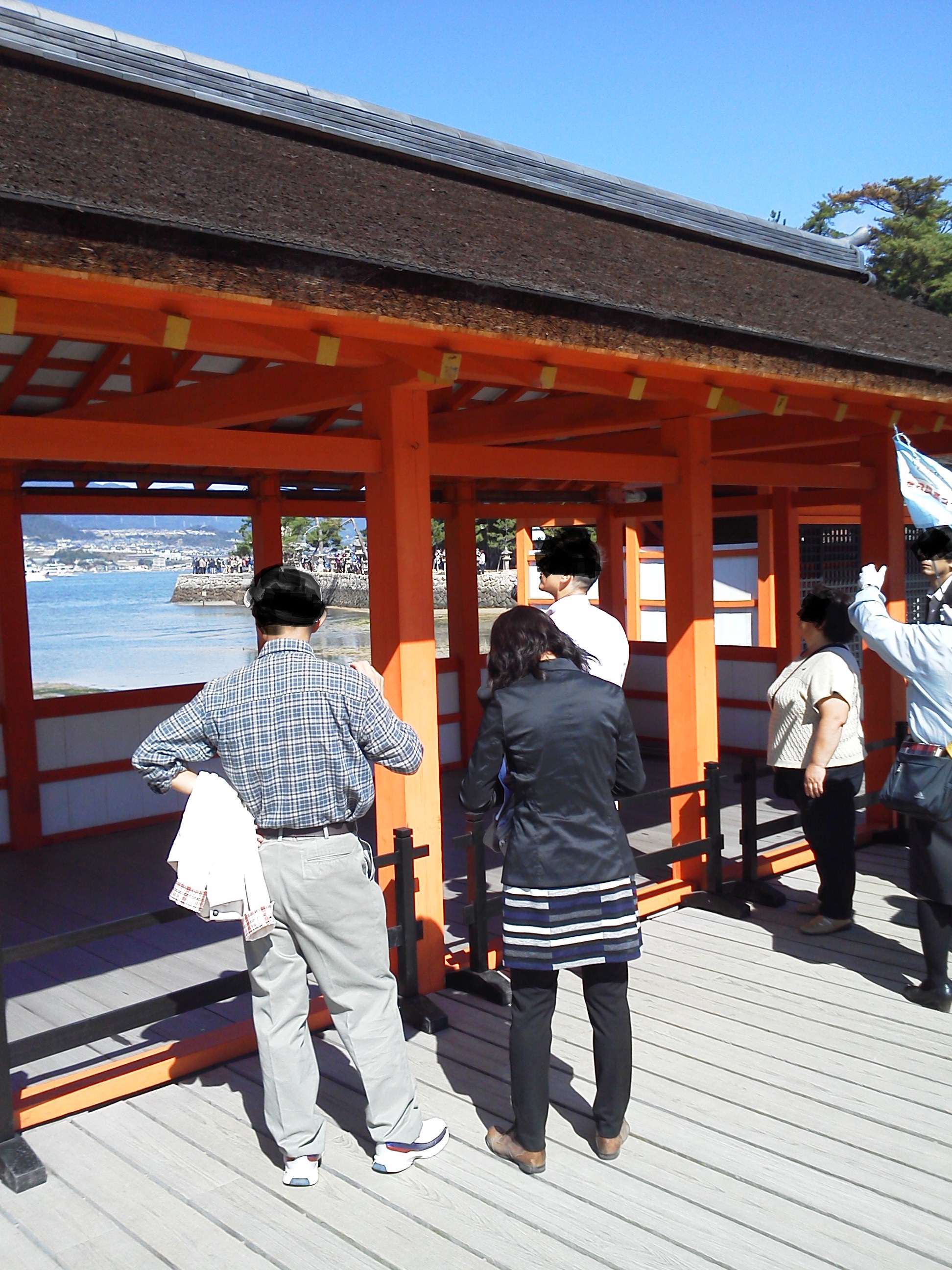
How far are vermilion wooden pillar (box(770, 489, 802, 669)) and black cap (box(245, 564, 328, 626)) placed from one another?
20.9 ft

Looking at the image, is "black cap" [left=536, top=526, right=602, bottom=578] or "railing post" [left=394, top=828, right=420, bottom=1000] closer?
"black cap" [left=536, top=526, right=602, bottom=578]

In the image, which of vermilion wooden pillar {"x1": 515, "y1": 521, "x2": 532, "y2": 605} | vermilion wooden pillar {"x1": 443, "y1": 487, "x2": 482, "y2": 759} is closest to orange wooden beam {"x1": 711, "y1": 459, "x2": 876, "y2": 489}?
vermilion wooden pillar {"x1": 443, "y1": 487, "x2": 482, "y2": 759}

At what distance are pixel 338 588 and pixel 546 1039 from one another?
45.4 m

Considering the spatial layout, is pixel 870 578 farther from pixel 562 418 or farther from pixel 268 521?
pixel 268 521

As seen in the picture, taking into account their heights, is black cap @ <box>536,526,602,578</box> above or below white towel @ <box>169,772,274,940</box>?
above

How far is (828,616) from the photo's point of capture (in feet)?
13.0

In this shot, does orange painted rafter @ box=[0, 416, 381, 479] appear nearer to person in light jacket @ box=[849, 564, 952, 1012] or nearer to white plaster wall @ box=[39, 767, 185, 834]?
person in light jacket @ box=[849, 564, 952, 1012]

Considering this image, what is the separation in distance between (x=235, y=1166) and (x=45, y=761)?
Answer: 4358 millimetres

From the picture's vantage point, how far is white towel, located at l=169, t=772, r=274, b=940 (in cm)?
238

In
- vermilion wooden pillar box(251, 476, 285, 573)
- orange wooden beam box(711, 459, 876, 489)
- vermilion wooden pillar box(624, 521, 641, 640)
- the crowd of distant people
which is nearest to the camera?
orange wooden beam box(711, 459, 876, 489)

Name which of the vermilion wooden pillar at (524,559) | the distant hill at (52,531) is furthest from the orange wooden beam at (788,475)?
the distant hill at (52,531)

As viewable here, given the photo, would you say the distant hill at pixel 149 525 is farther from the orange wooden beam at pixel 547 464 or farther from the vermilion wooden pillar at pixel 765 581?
the orange wooden beam at pixel 547 464

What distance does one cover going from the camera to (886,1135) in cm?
269

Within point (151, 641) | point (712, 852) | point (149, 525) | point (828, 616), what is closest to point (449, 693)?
point (712, 852)
